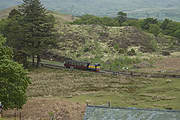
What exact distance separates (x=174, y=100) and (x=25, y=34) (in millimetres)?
38688

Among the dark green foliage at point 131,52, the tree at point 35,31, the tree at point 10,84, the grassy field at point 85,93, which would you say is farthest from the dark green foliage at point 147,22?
the tree at point 10,84

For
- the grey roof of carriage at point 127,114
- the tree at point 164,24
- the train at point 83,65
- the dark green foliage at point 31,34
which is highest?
the tree at point 164,24

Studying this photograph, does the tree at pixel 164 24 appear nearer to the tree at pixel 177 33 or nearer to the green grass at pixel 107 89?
the tree at pixel 177 33

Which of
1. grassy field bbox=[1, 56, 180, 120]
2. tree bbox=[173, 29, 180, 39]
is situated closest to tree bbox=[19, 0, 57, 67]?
grassy field bbox=[1, 56, 180, 120]

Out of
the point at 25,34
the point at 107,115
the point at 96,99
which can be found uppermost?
the point at 25,34

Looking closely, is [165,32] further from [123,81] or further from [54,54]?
[123,81]

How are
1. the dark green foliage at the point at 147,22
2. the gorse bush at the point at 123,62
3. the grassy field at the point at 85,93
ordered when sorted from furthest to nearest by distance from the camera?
1. the dark green foliage at the point at 147,22
2. the gorse bush at the point at 123,62
3. the grassy field at the point at 85,93

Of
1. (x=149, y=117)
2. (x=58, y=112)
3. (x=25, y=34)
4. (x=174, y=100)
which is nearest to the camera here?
(x=149, y=117)

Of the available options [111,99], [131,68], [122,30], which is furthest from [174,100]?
[122,30]

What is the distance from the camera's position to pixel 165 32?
126812 mm

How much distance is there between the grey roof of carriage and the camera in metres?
21.5

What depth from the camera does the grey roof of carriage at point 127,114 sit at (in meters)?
21.5

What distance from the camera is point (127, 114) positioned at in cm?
2214

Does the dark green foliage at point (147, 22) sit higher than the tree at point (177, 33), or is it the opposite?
the dark green foliage at point (147, 22)
